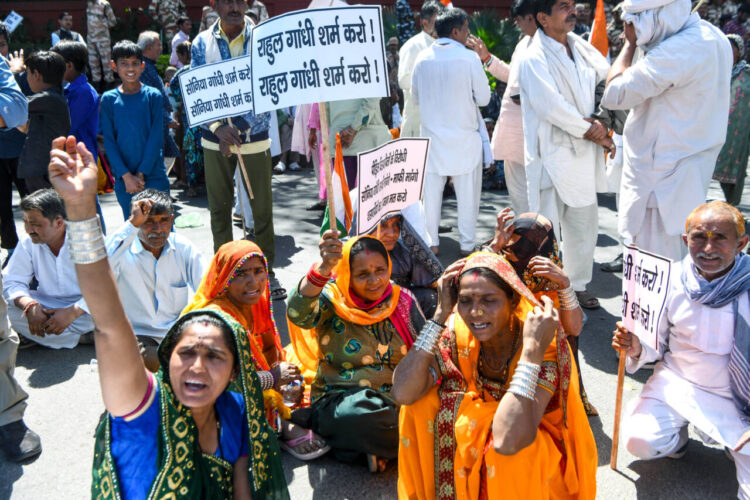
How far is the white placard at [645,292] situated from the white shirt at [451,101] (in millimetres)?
3396

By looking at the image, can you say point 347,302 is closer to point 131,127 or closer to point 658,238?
point 658,238

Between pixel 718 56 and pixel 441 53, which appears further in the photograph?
pixel 441 53

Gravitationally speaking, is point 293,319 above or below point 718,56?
below

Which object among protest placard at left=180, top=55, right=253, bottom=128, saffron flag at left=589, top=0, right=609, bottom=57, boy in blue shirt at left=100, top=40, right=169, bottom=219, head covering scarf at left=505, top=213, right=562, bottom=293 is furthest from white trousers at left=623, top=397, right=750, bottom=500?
boy in blue shirt at left=100, top=40, right=169, bottom=219

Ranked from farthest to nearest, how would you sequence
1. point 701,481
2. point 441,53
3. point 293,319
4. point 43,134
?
point 441,53 → point 43,134 → point 293,319 → point 701,481

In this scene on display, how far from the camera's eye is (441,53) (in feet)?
20.7

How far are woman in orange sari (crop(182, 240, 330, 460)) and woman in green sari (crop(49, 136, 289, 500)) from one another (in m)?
0.90

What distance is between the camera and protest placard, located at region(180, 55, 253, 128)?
4.95 metres

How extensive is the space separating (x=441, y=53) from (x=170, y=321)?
3.56m

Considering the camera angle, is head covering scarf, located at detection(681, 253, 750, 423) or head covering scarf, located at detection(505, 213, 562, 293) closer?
head covering scarf, located at detection(681, 253, 750, 423)

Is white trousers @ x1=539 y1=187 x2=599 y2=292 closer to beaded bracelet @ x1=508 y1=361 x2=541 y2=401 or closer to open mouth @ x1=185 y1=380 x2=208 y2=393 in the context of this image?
Result: beaded bracelet @ x1=508 y1=361 x2=541 y2=401

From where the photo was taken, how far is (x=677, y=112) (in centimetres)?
435

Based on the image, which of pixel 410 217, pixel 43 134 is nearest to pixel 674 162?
pixel 410 217

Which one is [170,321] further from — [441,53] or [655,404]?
[441,53]
